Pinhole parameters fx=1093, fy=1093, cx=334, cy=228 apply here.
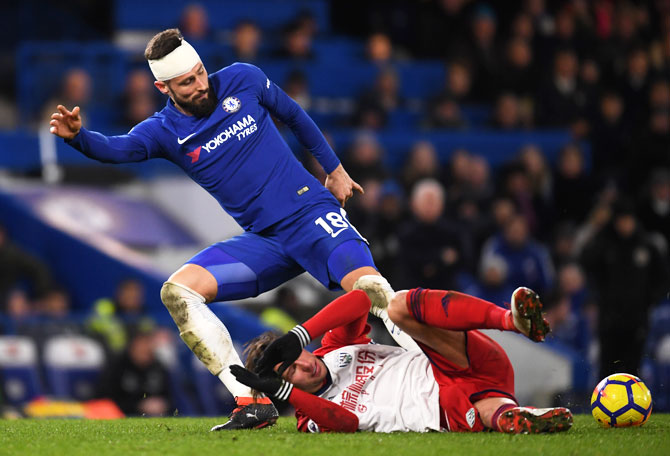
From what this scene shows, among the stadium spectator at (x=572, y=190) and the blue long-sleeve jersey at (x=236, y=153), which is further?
the stadium spectator at (x=572, y=190)

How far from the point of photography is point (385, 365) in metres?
6.12

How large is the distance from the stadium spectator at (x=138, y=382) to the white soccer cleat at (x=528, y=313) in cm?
488

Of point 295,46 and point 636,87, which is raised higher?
point 295,46

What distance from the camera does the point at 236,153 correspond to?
258 inches

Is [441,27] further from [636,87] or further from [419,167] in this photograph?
[419,167]

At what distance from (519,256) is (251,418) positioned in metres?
5.92

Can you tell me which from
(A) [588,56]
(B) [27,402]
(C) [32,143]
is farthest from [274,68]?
(B) [27,402]

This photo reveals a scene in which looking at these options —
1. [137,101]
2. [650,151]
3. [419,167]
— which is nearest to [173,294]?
[419,167]

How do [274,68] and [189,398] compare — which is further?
[274,68]

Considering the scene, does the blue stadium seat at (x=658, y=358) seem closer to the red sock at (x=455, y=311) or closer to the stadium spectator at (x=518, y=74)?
the red sock at (x=455, y=311)

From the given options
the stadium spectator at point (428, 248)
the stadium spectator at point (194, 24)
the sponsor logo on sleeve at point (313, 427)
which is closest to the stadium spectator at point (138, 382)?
the stadium spectator at point (428, 248)

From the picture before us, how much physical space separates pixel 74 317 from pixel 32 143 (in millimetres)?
3311

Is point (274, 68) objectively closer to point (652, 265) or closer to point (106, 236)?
point (106, 236)

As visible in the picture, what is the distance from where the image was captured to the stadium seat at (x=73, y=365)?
31.3 ft
